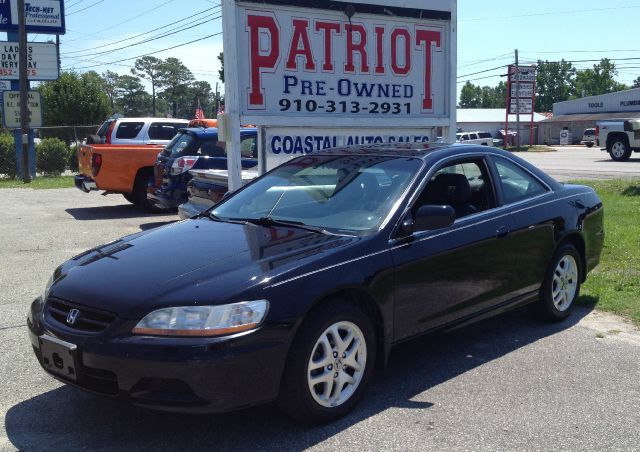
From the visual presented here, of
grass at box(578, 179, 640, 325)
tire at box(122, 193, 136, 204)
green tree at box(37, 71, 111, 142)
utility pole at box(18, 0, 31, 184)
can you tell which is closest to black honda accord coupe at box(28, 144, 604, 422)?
grass at box(578, 179, 640, 325)

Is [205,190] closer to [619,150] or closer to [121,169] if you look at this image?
[121,169]

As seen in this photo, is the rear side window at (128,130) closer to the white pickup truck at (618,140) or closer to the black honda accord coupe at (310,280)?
the black honda accord coupe at (310,280)

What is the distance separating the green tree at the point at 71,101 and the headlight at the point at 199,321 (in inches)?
1622

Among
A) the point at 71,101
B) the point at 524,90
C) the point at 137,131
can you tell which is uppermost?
the point at 524,90

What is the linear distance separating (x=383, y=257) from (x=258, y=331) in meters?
1.04

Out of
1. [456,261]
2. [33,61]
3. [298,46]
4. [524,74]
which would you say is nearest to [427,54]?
[298,46]

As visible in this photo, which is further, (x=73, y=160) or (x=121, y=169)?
(x=73, y=160)

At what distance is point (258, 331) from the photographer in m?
3.46

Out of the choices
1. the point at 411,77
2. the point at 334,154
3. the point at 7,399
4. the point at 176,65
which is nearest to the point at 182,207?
the point at 411,77

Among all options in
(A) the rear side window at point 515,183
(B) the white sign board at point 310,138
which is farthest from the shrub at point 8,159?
(A) the rear side window at point 515,183

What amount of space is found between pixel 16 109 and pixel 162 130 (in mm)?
10176

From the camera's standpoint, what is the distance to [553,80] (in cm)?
12244

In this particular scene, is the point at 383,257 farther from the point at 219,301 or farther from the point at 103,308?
the point at 103,308

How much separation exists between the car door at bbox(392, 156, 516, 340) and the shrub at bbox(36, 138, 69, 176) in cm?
2189
